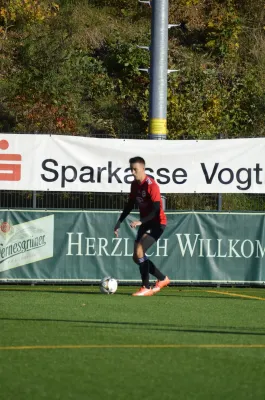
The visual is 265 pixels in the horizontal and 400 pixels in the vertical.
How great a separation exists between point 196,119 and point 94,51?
5.24 meters

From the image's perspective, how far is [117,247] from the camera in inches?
691

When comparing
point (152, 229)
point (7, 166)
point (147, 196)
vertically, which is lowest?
point (152, 229)

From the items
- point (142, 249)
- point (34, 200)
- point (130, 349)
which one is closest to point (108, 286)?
point (142, 249)

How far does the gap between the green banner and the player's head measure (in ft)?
10.5

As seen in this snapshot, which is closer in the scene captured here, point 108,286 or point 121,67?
point 108,286

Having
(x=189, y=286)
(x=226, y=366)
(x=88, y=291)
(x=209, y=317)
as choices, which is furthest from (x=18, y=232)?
(x=226, y=366)

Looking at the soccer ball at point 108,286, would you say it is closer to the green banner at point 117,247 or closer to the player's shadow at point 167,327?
the green banner at point 117,247

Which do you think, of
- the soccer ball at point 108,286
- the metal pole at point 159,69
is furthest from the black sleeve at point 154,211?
the metal pole at point 159,69

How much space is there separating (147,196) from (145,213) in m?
0.30

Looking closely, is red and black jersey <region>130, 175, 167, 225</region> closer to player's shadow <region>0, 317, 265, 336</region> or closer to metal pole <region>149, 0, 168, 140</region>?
player's shadow <region>0, 317, 265, 336</region>

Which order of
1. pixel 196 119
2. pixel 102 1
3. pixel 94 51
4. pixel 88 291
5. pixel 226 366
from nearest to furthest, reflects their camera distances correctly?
pixel 226 366 < pixel 88 291 < pixel 196 119 < pixel 94 51 < pixel 102 1

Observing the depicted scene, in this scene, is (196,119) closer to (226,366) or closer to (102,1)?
(102,1)

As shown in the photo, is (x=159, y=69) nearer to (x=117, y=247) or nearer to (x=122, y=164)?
Answer: (x=122, y=164)

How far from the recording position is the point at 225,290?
56.4ft
